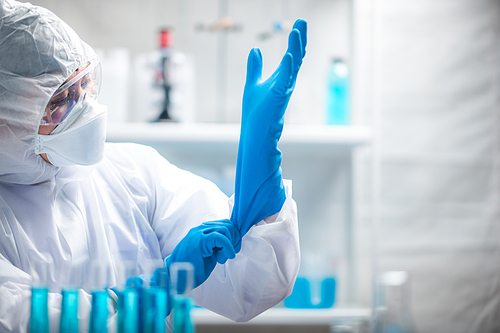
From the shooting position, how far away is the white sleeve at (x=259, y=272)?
Result: 0.70m

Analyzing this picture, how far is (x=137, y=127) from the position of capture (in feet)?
4.44

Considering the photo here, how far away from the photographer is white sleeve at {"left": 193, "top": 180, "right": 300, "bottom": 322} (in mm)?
699

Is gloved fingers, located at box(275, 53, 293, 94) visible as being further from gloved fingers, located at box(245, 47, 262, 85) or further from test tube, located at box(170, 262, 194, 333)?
test tube, located at box(170, 262, 194, 333)

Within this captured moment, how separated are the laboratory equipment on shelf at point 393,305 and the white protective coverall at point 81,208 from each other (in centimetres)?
27

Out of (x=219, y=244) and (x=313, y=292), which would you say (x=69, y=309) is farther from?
(x=313, y=292)

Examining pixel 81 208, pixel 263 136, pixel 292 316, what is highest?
pixel 263 136

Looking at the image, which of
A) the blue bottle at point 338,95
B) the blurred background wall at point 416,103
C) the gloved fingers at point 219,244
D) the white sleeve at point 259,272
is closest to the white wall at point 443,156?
the blurred background wall at point 416,103

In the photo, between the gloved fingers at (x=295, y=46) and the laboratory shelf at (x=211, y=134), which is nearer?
the gloved fingers at (x=295, y=46)

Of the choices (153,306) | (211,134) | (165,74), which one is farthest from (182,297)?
(165,74)

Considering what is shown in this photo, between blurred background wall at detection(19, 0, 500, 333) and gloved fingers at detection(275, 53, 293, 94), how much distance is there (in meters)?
1.00

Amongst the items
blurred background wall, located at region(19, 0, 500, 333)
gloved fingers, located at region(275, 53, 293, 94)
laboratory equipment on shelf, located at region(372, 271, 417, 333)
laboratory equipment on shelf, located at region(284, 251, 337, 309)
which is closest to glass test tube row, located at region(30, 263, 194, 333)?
laboratory equipment on shelf, located at region(372, 271, 417, 333)

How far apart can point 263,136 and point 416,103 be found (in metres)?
1.22

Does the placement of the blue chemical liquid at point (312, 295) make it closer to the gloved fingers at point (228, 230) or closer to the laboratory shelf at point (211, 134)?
the laboratory shelf at point (211, 134)

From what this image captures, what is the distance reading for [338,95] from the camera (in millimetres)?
1490
